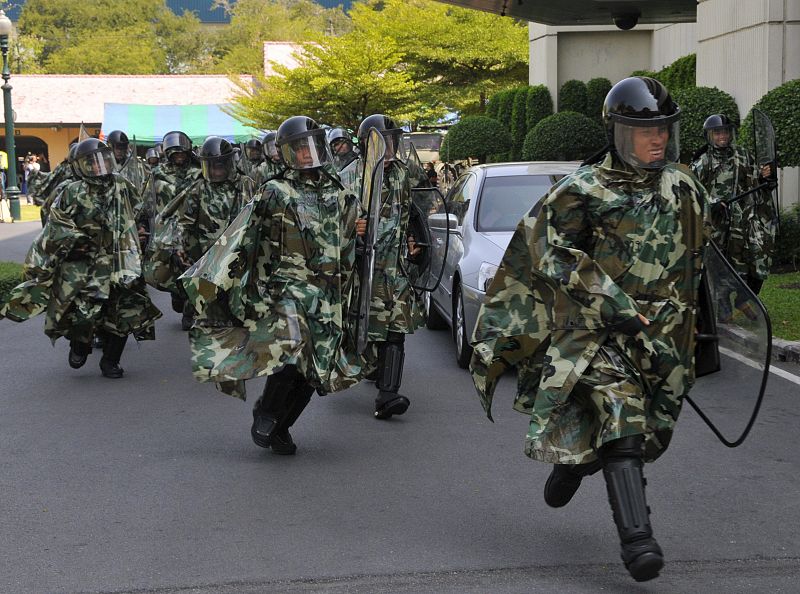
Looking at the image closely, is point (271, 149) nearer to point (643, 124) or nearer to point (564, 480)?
point (564, 480)

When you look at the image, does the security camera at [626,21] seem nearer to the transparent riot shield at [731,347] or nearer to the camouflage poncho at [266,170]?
the camouflage poncho at [266,170]

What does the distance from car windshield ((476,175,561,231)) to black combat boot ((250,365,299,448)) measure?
11.4 feet

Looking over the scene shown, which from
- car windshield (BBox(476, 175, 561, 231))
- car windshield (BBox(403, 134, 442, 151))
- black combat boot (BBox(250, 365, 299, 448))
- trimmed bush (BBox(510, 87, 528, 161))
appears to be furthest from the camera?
car windshield (BBox(403, 134, 442, 151))

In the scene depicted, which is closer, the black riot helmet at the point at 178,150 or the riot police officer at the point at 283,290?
the riot police officer at the point at 283,290

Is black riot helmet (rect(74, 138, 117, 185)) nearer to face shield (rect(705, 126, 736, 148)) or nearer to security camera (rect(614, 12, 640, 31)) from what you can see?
face shield (rect(705, 126, 736, 148))

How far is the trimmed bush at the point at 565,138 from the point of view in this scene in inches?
861

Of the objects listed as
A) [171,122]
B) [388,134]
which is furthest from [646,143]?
[171,122]

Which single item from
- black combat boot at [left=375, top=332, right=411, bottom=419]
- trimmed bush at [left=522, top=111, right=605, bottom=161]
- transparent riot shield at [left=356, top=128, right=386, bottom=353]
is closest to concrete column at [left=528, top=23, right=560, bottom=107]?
trimmed bush at [left=522, top=111, right=605, bottom=161]

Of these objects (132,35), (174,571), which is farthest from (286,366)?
(132,35)

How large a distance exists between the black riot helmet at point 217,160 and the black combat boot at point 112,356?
185 cm

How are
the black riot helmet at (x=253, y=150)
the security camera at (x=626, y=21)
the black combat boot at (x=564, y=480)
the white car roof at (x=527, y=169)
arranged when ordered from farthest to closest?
the security camera at (x=626, y=21) → the black riot helmet at (x=253, y=150) → the white car roof at (x=527, y=169) → the black combat boot at (x=564, y=480)

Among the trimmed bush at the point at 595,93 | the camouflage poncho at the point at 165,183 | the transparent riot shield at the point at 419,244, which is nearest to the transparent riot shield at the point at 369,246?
the transparent riot shield at the point at 419,244

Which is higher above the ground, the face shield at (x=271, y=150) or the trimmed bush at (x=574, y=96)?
the trimmed bush at (x=574, y=96)

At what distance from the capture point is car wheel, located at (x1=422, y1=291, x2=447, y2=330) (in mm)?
11320
